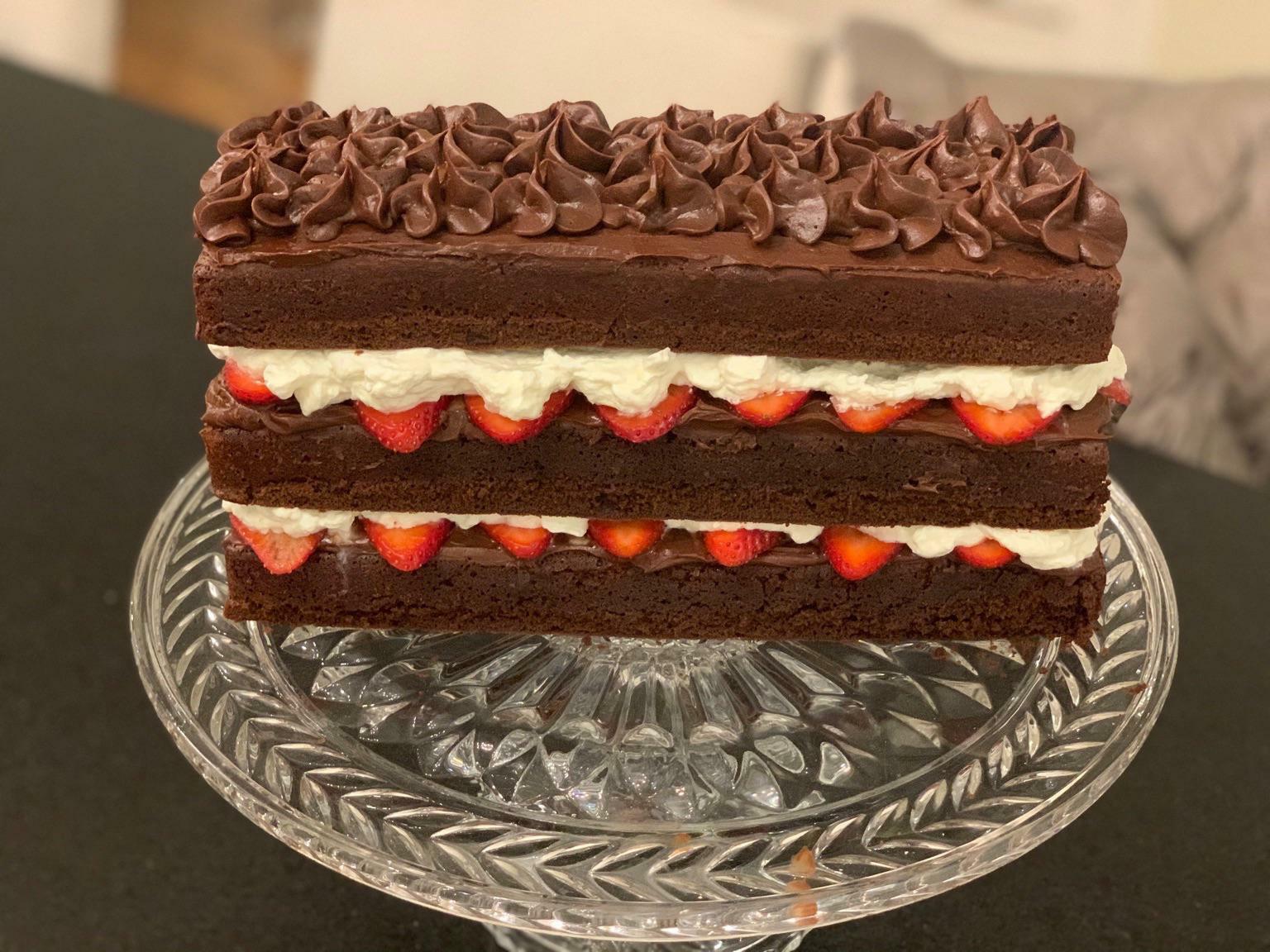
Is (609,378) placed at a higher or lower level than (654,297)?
lower

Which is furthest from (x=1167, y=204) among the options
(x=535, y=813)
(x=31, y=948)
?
(x=31, y=948)

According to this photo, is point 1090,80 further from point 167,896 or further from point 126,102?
point 167,896

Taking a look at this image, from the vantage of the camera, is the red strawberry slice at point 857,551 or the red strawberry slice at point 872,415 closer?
the red strawberry slice at point 872,415

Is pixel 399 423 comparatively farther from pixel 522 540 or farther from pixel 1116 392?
pixel 1116 392

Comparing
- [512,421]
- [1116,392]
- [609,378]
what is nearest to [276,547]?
[512,421]

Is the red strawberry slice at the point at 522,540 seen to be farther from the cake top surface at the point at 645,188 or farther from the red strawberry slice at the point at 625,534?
the cake top surface at the point at 645,188

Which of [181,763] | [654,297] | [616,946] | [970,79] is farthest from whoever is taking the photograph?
[970,79]

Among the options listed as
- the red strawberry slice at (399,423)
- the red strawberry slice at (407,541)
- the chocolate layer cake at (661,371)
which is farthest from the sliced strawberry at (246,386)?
the red strawberry slice at (407,541)
